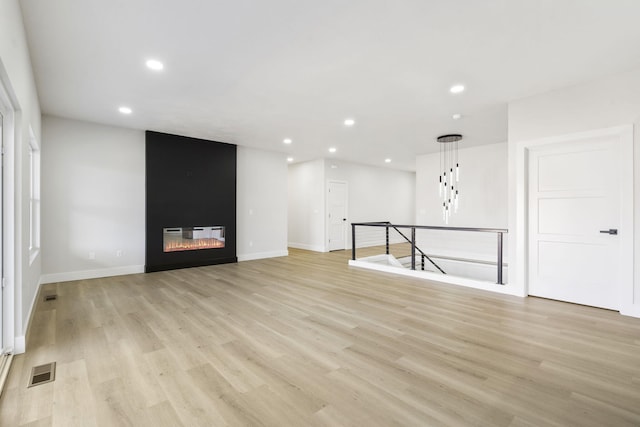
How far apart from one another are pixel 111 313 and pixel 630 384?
4.77 m

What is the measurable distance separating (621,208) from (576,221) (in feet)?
1.45

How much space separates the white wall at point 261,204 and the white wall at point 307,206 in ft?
4.08

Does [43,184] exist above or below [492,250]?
above

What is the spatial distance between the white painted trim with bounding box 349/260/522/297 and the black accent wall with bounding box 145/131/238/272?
302 centimetres

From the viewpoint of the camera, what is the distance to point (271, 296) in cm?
417

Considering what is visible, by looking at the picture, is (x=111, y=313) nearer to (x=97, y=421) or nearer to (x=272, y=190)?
(x=97, y=421)

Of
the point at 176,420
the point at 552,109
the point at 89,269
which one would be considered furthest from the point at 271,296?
the point at 552,109

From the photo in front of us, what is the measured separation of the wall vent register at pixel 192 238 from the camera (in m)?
5.96

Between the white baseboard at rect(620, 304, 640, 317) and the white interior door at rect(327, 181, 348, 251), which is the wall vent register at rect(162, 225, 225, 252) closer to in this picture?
the white interior door at rect(327, 181, 348, 251)

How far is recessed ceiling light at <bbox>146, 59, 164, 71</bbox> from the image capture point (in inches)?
123

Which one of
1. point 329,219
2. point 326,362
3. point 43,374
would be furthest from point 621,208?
point 329,219

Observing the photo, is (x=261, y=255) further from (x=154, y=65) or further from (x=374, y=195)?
(x=154, y=65)

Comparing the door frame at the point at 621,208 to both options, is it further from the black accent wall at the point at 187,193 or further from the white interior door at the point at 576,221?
the black accent wall at the point at 187,193

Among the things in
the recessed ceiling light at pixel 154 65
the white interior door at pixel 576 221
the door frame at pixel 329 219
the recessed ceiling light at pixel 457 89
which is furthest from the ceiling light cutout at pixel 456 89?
the door frame at pixel 329 219
